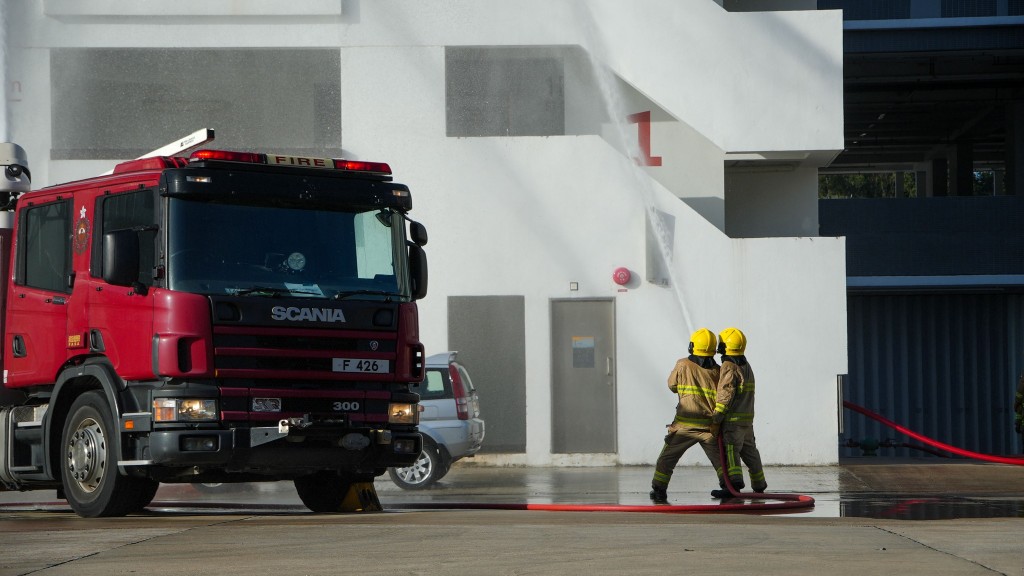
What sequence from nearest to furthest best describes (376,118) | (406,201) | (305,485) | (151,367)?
(151,367), (406,201), (305,485), (376,118)

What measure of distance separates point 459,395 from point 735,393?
12.0ft

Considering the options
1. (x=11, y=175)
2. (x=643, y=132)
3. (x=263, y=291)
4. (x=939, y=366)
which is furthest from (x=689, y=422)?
(x=939, y=366)

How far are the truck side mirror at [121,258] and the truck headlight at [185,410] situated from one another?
89 centimetres

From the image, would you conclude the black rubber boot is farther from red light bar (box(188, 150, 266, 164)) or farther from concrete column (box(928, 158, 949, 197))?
concrete column (box(928, 158, 949, 197))

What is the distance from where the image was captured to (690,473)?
1855 centimetres

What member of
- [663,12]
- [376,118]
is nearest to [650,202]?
[663,12]

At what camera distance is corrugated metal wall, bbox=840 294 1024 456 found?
24.3 metres

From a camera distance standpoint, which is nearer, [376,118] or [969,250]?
[376,118]

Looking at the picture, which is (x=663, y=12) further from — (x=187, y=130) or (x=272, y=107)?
(x=187, y=130)

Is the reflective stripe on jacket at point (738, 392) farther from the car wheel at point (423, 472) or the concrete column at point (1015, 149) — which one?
the concrete column at point (1015, 149)

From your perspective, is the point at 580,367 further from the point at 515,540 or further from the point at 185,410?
the point at 515,540

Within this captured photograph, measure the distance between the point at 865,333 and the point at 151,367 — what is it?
17007 millimetres

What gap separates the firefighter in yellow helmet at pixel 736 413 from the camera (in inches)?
528

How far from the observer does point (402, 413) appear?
11.1 m
